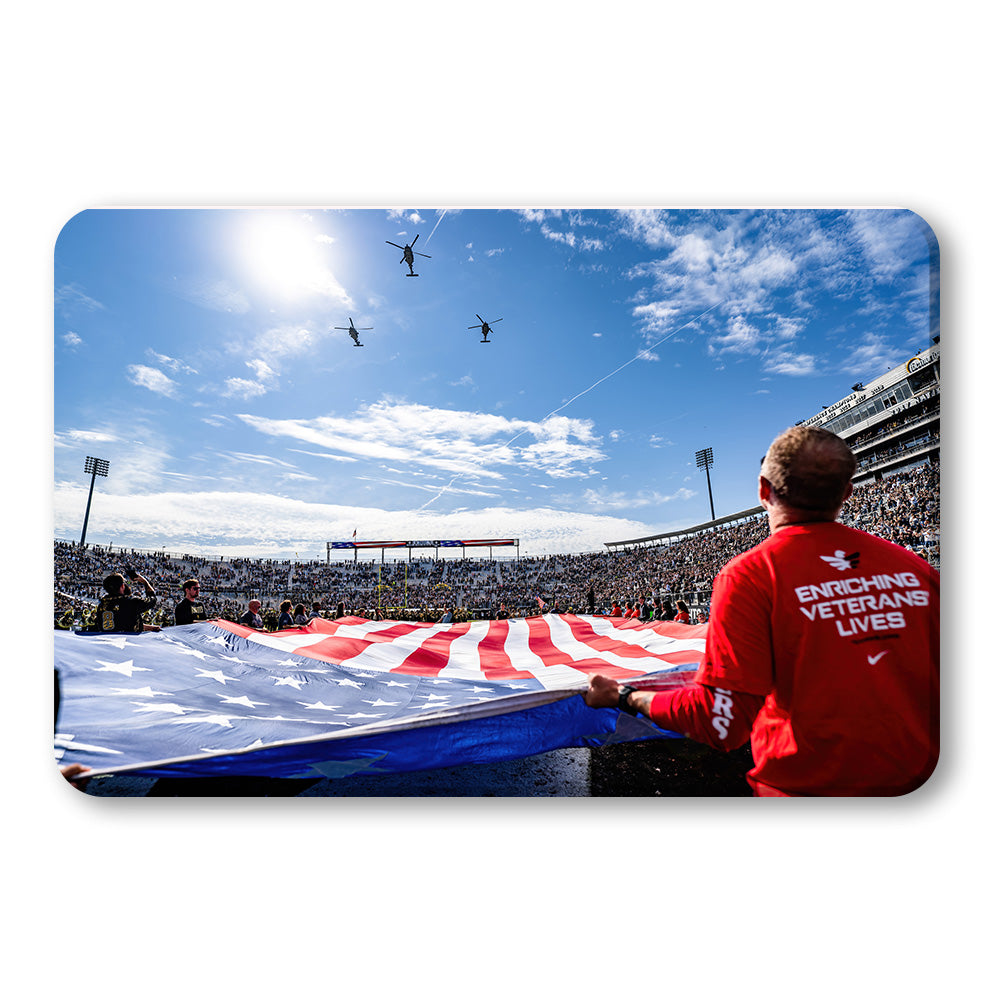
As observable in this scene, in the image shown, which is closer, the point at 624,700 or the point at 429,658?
the point at 624,700

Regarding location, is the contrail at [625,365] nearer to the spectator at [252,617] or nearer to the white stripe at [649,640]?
the white stripe at [649,640]

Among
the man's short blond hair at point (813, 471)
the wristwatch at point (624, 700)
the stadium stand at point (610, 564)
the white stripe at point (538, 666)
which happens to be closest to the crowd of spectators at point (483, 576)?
the stadium stand at point (610, 564)

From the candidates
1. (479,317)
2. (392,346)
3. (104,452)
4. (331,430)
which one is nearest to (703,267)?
(479,317)

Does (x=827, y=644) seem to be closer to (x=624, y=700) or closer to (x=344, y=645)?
(x=624, y=700)

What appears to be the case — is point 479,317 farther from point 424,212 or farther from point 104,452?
point 104,452

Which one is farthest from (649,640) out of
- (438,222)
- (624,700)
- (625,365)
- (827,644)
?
(438,222)
